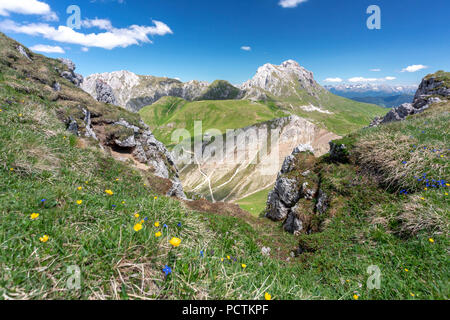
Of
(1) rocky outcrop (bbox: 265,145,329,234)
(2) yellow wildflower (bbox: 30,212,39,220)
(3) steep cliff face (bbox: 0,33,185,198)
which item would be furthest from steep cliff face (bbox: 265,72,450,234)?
(3) steep cliff face (bbox: 0,33,185,198)

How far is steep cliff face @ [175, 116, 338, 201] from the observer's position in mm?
91375

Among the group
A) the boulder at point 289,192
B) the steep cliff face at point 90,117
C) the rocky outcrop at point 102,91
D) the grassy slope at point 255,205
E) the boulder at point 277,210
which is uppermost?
the rocky outcrop at point 102,91

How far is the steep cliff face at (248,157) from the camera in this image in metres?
91.4

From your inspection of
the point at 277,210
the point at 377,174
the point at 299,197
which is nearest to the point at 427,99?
the point at 299,197

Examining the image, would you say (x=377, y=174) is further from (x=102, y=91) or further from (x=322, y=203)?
(x=102, y=91)

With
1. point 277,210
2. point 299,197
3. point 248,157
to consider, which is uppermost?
point 299,197

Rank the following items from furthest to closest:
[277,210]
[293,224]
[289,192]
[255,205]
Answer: [255,205] → [277,210] → [289,192] → [293,224]

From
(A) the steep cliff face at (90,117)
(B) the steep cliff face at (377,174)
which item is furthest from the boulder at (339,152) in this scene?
(A) the steep cliff face at (90,117)

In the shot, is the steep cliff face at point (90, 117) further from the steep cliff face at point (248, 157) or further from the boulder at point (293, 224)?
the steep cliff face at point (248, 157)

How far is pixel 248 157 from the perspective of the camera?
105938 mm

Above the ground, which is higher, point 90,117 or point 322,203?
point 90,117
